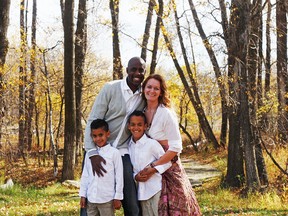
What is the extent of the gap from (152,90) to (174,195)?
1195 millimetres

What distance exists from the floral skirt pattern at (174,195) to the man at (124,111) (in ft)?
1.02

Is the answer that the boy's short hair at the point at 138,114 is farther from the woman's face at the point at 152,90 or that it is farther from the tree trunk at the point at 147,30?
the tree trunk at the point at 147,30

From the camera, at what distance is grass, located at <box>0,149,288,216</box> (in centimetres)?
880

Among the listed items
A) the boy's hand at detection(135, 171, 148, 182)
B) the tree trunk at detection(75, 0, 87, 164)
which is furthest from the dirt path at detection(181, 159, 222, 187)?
the boy's hand at detection(135, 171, 148, 182)

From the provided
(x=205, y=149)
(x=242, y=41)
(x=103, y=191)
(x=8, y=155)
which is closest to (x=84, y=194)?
(x=103, y=191)

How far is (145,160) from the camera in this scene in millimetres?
4828

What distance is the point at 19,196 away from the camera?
11.5m

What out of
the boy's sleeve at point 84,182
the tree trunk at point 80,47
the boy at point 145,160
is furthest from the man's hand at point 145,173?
the tree trunk at point 80,47

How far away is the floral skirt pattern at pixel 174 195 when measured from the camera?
4871 mm

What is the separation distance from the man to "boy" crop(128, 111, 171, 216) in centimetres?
9

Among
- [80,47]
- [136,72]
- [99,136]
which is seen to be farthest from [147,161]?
[80,47]

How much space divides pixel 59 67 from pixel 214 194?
1479cm

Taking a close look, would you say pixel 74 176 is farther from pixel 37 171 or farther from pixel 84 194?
pixel 84 194

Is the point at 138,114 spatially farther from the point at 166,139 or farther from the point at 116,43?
the point at 116,43
